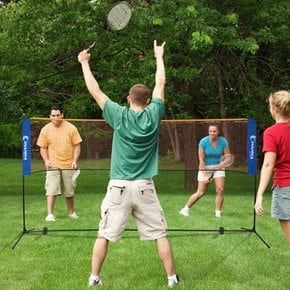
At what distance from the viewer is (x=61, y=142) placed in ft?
32.8

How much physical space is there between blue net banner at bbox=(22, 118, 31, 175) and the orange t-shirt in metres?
0.61

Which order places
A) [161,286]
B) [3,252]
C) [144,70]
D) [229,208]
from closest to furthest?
1. [161,286]
2. [3,252]
3. [229,208]
4. [144,70]

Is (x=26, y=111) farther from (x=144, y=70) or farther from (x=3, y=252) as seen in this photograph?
(x=3, y=252)

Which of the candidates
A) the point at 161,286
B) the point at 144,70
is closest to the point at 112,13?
the point at 161,286

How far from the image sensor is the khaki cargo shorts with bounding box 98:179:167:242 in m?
6.01

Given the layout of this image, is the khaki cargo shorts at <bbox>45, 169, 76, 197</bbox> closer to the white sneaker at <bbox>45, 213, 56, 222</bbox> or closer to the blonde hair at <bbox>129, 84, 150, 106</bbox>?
the white sneaker at <bbox>45, 213, 56, 222</bbox>

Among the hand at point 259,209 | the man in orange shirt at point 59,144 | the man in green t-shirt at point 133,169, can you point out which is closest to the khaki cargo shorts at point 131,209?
the man in green t-shirt at point 133,169

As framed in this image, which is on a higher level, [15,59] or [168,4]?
[168,4]

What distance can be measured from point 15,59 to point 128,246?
10.5 metres

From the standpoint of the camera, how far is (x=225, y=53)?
17.8 m

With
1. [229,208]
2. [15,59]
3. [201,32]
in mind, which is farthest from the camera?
[15,59]

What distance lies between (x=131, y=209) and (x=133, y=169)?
0.42m

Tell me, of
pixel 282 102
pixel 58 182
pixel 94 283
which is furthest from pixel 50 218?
pixel 282 102

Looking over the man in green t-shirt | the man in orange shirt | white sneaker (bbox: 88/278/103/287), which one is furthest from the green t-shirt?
the man in orange shirt
